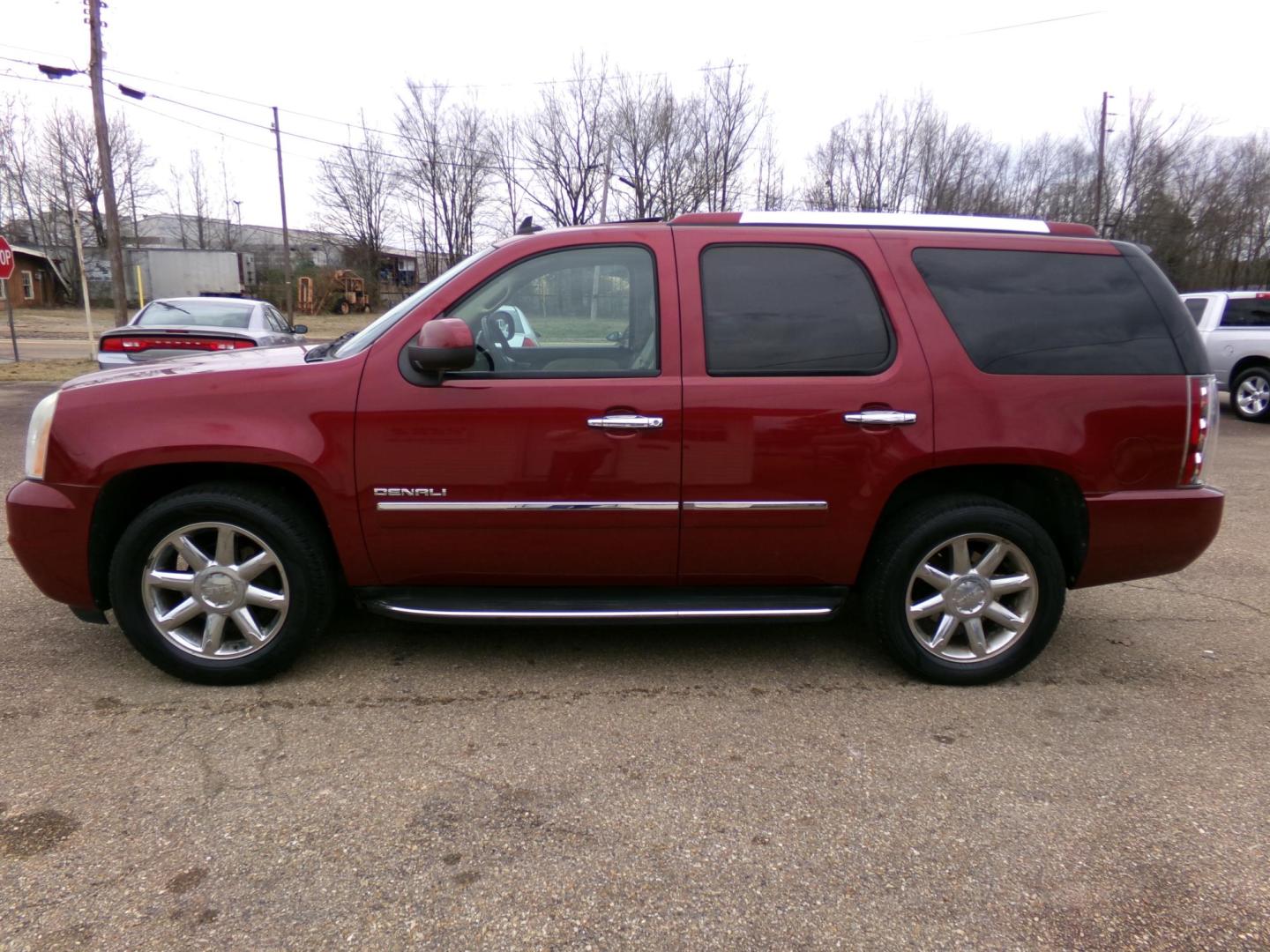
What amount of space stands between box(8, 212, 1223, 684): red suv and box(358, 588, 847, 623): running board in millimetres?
14

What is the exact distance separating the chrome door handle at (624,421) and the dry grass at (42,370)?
1448 cm

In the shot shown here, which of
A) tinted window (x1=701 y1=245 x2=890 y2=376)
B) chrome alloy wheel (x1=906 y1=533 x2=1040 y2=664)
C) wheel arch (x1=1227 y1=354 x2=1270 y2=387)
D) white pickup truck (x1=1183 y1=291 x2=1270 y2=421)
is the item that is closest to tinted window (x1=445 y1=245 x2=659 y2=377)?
tinted window (x1=701 y1=245 x2=890 y2=376)

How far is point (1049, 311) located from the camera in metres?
3.39

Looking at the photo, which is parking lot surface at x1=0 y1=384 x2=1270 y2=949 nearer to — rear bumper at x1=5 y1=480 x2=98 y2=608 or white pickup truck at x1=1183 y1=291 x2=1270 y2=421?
rear bumper at x1=5 y1=480 x2=98 y2=608

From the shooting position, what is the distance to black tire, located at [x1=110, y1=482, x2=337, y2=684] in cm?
322

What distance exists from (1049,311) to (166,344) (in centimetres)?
866

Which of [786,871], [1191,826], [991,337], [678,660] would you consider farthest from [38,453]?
[1191,826]

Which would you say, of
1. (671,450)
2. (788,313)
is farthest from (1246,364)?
(671,450)

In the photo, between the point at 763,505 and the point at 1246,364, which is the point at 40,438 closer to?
the point at 763,505

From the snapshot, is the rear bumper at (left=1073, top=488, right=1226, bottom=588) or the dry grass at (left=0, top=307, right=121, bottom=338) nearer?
the rear bumper at (left=1073, top=488, right=1226, bottom=588)

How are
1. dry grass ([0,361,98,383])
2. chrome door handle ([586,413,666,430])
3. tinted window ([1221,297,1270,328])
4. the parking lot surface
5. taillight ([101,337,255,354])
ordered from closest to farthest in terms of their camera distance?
the parking lot surface < chrome door handle ([586,413,666,430]) < taillight ([101,337,255,354]) < tinted window ([1221,297,1270,328]) < dry grass ([0,361,98,383])

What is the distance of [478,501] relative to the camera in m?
3.26

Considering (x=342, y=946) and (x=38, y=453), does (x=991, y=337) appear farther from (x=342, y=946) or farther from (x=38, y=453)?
(x=38, y=453)

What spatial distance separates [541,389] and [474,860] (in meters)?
1.65
